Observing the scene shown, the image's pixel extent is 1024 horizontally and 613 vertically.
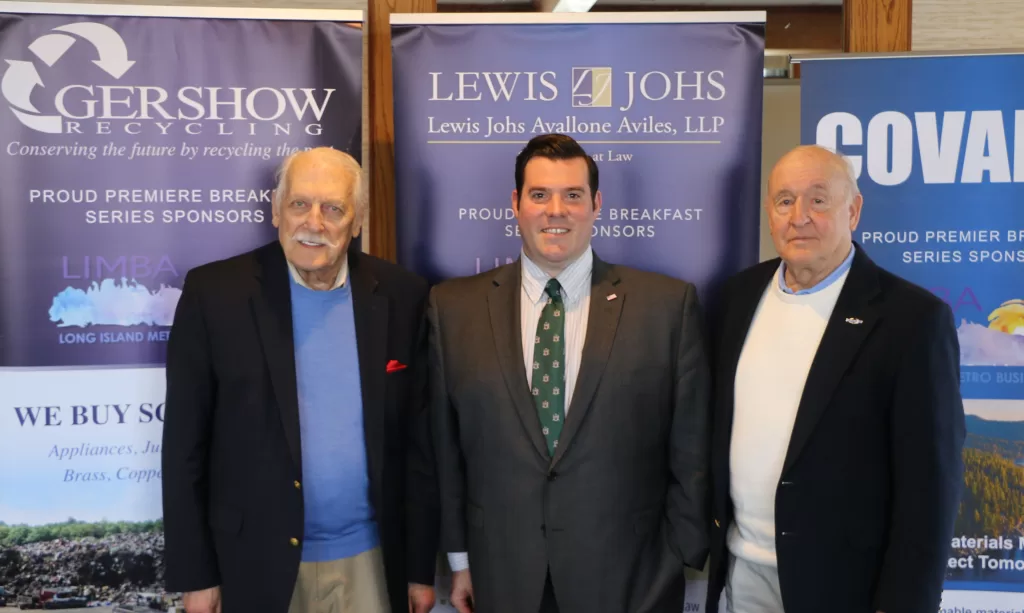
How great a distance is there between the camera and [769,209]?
239cm

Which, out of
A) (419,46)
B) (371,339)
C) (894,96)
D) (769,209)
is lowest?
(371,339)

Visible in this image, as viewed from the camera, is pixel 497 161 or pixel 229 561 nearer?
pixel 229 561

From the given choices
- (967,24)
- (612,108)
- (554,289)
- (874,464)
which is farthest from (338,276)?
(967,24)

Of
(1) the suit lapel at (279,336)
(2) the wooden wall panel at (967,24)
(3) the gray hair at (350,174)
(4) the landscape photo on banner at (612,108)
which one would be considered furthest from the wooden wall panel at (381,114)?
(2) the wooden wall panel at (967,24)

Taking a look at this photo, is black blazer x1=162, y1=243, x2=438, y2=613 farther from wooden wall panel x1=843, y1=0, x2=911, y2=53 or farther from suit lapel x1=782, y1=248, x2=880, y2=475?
wooden wall panel x1=843, y1=0, x2=911, y2=53

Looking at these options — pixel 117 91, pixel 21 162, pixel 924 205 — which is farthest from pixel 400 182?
pixel 924 205

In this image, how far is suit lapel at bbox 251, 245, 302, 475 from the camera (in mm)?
2338

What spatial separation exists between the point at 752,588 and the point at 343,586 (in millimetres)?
1177

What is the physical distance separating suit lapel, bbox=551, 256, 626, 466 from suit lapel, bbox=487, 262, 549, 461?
0.28ft

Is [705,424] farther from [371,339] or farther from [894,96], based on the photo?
[894,96]

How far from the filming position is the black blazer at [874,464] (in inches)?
82.5

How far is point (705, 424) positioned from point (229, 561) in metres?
1.42

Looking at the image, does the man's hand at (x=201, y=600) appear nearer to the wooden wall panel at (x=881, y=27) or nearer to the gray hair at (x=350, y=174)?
the gray hair at (x=350, y=174)

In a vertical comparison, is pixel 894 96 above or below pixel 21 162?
above
